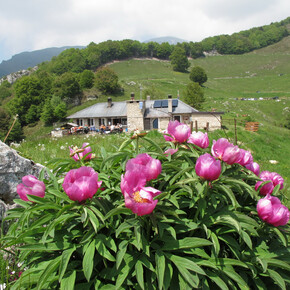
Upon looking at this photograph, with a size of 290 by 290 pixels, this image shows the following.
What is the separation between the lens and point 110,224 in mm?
1718

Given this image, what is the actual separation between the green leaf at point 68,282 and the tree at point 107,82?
62.3 meters

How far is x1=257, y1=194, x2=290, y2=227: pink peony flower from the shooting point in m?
1.75

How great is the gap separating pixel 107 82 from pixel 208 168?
6247 cm

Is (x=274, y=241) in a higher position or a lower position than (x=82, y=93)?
higher

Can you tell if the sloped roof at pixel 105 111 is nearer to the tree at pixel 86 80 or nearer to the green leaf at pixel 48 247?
the tree at pixel 86 80

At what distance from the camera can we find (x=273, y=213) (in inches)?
70.1

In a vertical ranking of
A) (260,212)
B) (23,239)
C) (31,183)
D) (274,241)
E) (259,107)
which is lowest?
(259,107)

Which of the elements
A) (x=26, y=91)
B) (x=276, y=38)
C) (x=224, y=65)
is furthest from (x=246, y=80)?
(x=276, y=38)

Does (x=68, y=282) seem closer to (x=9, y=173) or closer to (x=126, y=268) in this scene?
(x=126, y=268)

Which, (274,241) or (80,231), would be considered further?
(274,241)

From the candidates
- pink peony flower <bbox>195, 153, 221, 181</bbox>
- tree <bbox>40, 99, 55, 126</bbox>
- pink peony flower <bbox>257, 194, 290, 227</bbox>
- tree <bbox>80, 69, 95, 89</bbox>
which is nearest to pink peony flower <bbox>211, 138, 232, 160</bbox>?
pink peony flower <bbox>195, 153, 221, 181</bbox>

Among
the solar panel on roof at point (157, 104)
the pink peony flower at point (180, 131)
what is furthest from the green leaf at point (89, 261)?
the solar panel on roof at point (157, 104)

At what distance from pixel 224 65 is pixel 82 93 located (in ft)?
247

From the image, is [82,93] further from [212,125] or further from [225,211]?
[225,211]
